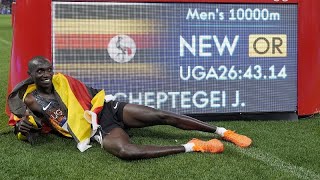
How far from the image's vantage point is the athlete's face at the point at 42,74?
3.80 m

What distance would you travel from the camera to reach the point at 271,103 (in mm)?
4730

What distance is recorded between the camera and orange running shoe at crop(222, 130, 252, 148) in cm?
382

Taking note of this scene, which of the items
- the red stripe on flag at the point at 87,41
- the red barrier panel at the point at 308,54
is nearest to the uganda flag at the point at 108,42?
the red stripe on flag at the point at 87,41

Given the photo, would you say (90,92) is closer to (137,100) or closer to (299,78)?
(137,100)

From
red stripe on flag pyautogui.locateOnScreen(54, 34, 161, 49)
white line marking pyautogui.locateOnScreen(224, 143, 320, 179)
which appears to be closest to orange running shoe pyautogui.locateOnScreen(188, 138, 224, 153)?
white line marking pyautogui.locateOnScreen(224, 143, 320, 179)

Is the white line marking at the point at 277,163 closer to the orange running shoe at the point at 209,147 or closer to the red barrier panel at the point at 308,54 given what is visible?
the orange running shoe at the point at 209,147

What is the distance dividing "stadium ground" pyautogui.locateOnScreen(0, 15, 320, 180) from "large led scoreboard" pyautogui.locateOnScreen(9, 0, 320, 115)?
397 mm

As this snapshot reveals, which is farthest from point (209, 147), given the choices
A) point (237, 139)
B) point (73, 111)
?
point (73, 111)

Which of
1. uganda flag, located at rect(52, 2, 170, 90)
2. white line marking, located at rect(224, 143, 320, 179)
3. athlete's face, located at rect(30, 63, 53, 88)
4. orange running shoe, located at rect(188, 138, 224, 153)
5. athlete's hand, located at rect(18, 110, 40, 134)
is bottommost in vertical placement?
white line marking, located at rect(224, 143, 320, 179)

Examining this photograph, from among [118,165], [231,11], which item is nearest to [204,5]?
[231,11]

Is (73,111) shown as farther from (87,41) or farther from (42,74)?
(87,41)

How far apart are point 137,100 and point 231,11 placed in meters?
1.15

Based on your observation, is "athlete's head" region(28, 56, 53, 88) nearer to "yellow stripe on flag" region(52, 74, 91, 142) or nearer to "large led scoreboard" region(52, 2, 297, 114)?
"yellow stripe on flag" region(52, 74, 91, 142)

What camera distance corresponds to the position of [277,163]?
3414 mm
